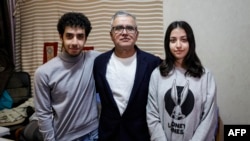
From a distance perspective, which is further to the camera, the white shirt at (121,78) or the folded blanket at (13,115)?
the folded blanket at (13,115)

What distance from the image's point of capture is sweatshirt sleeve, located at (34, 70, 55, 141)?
139 centimetres

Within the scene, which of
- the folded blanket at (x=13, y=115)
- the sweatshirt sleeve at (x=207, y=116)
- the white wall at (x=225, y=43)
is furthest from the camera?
the folded blanket at (x=13, y=115)

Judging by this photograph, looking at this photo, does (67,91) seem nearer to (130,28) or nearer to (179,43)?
(130,28)

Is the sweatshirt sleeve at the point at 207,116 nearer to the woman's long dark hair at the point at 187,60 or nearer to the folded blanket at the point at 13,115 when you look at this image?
the woman's long dark hair at the point at 187,60

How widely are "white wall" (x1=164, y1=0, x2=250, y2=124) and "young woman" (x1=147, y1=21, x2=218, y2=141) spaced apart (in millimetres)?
1020

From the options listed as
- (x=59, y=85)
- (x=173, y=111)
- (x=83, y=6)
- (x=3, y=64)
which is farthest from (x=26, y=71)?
(x=173, y=111)

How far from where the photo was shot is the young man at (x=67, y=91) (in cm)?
141

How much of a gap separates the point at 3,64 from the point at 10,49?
33 centimetres

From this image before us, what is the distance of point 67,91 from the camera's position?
1420 millimetres

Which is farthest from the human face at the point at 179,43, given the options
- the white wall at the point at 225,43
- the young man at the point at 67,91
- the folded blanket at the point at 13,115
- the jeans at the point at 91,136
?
the folded blanket at the point at 13,115

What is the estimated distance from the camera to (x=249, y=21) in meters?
2.23

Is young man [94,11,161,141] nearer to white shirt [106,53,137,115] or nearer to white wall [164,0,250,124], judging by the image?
white shirt [106,53,137,115]

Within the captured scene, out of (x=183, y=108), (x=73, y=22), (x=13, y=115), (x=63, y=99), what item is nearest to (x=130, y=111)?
(x=183, y=108)

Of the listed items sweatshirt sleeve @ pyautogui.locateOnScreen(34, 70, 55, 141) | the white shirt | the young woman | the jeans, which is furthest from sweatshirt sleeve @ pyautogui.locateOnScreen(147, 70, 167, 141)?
sweatshirt sleeve @ pyautogui.locateOnScreen(34, 70, 55, 141)
